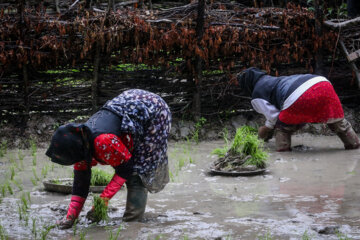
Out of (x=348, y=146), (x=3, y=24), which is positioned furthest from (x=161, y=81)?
(x=348, y=146)

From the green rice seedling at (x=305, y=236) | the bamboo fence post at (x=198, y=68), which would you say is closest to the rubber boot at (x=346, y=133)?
the bamboo fence post at (x=198, y=68)

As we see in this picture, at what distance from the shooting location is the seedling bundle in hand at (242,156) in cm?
569

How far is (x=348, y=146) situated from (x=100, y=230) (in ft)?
14.9

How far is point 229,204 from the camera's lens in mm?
4375

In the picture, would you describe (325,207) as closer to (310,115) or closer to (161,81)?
(310,115)

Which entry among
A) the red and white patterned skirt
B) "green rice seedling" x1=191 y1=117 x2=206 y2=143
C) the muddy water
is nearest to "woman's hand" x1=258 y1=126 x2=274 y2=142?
the red and white patterned skirt

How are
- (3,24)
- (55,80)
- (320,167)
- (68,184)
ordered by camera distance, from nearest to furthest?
(68,184) → (320,167) → (3,24) → (55,80)

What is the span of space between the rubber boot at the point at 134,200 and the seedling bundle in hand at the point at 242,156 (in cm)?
203

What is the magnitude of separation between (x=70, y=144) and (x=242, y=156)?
9.64 feet

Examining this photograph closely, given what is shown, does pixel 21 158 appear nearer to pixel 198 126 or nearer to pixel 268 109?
pixel 198 126

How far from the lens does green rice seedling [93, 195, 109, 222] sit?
368 centimetres

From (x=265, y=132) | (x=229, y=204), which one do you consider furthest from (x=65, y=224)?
(x=265, y=132)

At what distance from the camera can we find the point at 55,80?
7941 mm

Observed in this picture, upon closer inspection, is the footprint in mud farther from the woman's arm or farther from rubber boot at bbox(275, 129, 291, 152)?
the woman's arm
